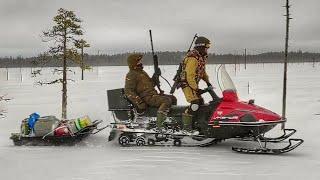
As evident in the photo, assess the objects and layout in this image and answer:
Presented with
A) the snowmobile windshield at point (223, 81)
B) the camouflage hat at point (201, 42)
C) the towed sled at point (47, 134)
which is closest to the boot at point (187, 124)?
the snowmobile windshield at point (223, 81)

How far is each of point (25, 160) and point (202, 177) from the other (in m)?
3.87

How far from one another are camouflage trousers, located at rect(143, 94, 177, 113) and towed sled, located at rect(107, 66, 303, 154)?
0.60ft

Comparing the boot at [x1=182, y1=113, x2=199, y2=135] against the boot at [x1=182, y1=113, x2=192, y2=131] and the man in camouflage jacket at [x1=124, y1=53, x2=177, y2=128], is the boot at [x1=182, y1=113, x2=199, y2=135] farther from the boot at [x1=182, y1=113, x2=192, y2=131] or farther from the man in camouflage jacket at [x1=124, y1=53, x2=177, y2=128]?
the man in camouflage jacket at [x1=124, y1=53, x2=177, y2=128]

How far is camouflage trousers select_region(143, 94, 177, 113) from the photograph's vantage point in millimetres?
10609

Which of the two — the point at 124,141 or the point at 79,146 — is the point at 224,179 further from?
the point at 79,146

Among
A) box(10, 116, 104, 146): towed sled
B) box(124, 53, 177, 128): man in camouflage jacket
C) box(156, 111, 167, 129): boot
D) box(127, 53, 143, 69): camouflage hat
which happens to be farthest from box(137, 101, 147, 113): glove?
box(10, 116, 104, 146): towed sled

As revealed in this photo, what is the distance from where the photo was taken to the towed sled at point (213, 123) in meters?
9.72

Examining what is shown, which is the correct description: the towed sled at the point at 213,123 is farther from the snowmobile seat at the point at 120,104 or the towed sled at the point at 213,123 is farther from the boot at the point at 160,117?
the boot at the point at 160,117

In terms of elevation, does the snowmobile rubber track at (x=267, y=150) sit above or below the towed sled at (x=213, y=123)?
below

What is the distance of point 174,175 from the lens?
803 cm

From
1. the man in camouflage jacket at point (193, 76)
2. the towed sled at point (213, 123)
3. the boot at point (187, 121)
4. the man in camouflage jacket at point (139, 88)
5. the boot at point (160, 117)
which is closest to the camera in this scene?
the towed sled at point (213, 123)

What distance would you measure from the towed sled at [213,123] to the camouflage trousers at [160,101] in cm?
18

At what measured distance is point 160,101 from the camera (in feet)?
35.2

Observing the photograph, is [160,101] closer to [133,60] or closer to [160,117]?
[160,117]
